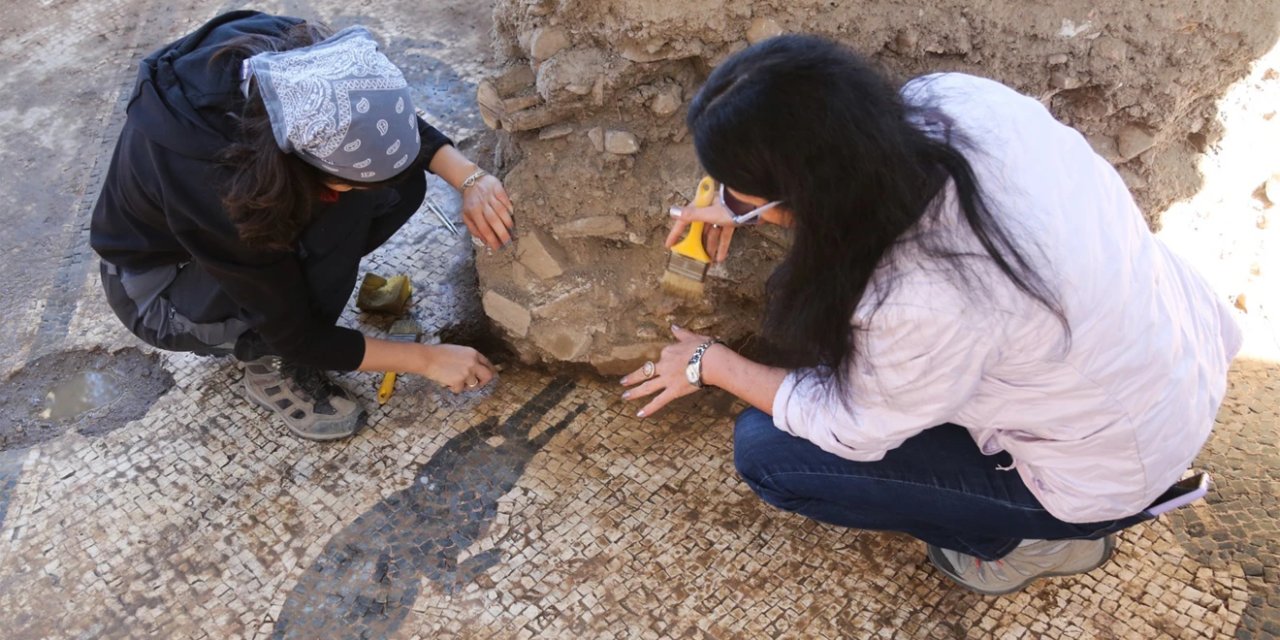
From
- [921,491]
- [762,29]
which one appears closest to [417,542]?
[921,491]

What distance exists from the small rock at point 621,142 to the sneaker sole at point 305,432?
0.80 metres

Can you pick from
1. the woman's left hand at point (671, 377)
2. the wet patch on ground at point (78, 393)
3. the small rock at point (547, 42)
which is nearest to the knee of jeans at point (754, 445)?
the woman's left hand at point (671, 377)

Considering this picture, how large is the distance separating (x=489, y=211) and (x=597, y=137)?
0.93 feet

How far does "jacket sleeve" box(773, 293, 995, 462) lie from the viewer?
126 centimetres

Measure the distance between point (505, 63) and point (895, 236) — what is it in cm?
125

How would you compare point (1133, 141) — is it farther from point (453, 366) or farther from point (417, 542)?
point (417, 542)

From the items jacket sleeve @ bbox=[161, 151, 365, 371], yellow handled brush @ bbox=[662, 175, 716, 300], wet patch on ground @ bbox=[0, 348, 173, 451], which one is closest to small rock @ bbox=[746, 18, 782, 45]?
yellow handled brush @ bbox=[662, 175, 716, 300]

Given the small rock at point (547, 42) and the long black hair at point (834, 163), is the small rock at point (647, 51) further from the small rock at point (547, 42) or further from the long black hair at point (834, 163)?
the long black hair at point (834, 163)

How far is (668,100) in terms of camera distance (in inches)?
75.0

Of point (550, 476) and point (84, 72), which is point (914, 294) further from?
point (84, 72)

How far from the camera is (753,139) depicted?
1.18m

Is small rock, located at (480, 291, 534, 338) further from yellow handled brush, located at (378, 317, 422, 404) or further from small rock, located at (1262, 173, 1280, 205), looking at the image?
small rock, located at (1262, 173, 1280, 205)

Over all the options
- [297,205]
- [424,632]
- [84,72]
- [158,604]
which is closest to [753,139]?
[297,205]

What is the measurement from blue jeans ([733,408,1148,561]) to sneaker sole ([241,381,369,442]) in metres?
0.88
